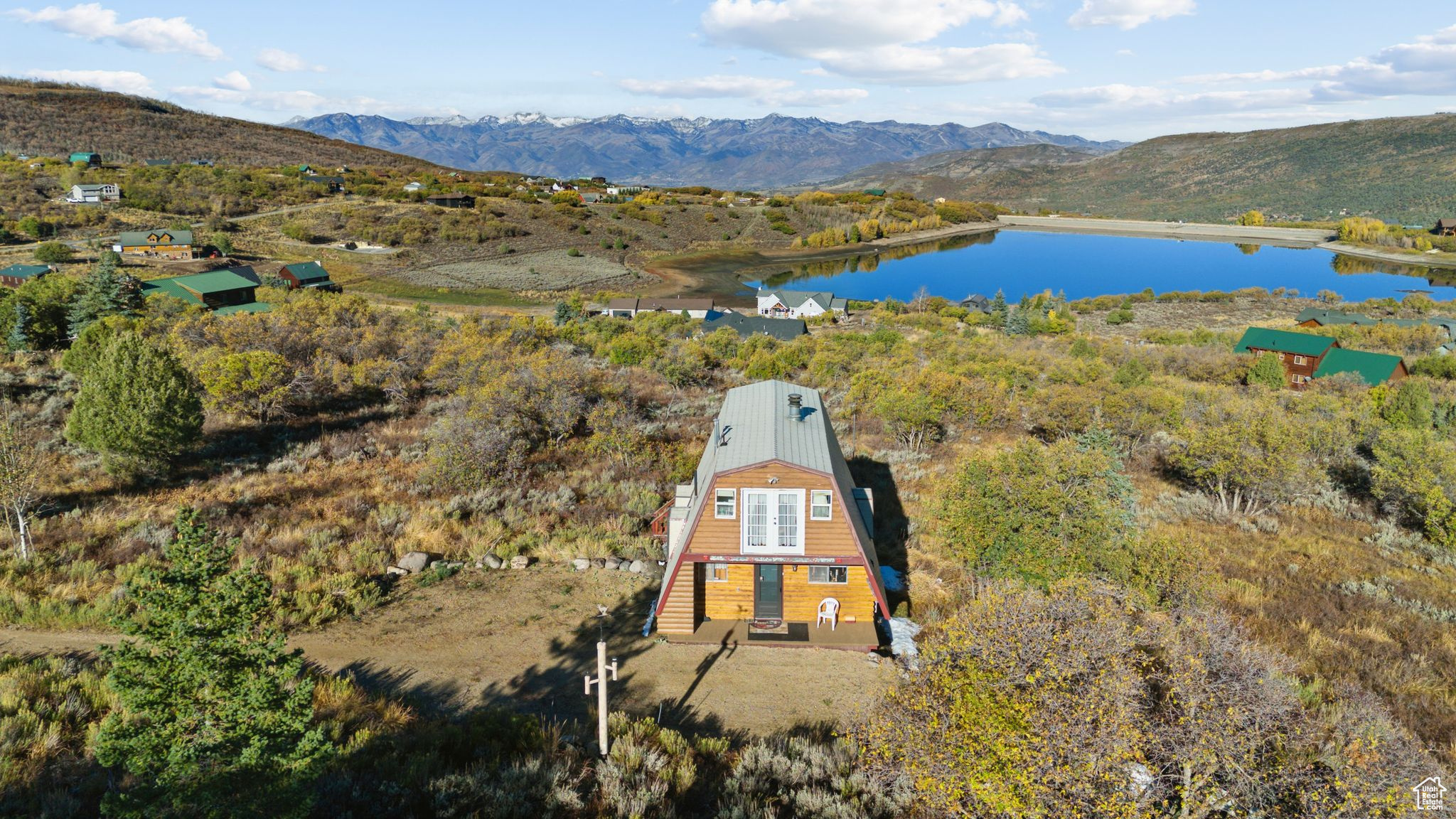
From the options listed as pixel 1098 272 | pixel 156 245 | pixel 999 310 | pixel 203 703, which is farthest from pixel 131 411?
pixel 1098 272

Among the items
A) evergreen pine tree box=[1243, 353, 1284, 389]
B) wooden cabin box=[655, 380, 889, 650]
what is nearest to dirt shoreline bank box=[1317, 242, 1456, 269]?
evergreen pine tree box=[1243, 353, 1284, 389]

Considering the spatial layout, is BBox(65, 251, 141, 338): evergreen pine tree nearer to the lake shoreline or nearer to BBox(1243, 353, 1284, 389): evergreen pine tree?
the lake shoreline

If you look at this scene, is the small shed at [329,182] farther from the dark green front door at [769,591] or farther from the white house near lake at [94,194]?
the dark green front door at [769,591]

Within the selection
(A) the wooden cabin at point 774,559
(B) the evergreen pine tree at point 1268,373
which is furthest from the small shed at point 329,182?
(B) the evergreen pine tree at point 1268,373

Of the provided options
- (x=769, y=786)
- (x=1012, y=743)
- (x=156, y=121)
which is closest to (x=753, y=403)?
(x=769, y=786)

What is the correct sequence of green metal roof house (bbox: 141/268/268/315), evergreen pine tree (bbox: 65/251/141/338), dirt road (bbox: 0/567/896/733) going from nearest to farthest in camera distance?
dirt road (bbox: 0/567/896/733) → evergreen pine tree (bbox: 65/251/141/338) → green metal roof house (bbox: 141/268/268/315)

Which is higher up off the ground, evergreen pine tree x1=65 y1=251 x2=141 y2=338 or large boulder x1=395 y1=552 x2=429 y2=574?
evergreen pine tree x1=65 y1=251 x2=141 y2=338

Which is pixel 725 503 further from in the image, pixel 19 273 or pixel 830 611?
pixel 19 273

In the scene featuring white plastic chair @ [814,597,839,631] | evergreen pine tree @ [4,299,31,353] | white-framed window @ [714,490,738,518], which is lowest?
white plastic chair @ [814,597,839,631]
